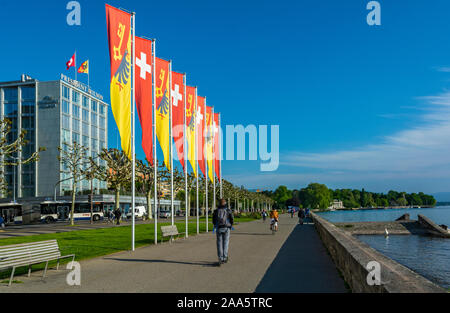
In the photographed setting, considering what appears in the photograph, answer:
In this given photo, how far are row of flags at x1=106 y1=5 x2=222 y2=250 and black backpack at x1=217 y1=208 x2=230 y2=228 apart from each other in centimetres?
473

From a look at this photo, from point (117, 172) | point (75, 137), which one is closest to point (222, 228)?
point (117, 172)

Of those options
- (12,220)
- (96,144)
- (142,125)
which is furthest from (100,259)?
(96,144)

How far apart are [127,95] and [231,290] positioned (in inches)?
394

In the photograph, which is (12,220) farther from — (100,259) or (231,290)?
(231,290)

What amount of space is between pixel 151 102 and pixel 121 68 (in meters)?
2.75

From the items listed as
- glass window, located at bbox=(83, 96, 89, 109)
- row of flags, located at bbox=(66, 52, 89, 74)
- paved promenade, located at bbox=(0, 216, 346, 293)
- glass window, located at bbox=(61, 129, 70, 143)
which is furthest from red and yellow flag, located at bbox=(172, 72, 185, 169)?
glass window, located at bbox=(83, 96, 89, 109)

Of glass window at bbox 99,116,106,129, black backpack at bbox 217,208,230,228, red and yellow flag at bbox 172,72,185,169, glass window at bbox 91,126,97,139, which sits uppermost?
glass window at bbox 99,116,106,129

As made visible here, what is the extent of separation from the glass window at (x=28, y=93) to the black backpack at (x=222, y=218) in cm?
8336

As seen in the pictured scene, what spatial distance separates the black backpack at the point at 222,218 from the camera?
39.4ft

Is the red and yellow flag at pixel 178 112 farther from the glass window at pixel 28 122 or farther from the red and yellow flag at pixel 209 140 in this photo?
the glass window at pixel 28 122

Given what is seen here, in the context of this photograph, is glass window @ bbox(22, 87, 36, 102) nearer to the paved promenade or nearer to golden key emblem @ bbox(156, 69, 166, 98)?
golden key emblem @ bbox(156, 69, 166, 98)

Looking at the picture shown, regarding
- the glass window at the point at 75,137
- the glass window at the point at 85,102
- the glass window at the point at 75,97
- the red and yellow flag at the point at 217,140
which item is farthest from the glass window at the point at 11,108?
the red and yellow flag at the point at 217,140

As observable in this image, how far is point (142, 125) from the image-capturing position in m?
16.9

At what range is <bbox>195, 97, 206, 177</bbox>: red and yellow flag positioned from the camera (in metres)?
25.8
